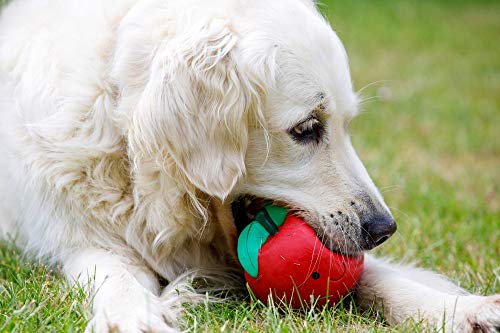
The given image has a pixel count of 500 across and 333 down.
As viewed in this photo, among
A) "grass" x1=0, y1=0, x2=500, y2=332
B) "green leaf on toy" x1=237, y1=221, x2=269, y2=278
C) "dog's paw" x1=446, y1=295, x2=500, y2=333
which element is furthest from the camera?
"green leaf on toy" x1=237, y1=221, x2=269, y2=278

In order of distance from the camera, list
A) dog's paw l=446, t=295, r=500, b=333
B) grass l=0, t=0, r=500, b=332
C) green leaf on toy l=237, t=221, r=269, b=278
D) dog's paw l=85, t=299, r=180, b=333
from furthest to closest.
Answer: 1. green leaf on toy l=237, t=221, r=269, b=278
2. grass l=0, t=0, r=500, b=332
3. dog's paw l=446, t=295, r=500, b=333
4. dog's paw l=85, t=299, r=180, b=333

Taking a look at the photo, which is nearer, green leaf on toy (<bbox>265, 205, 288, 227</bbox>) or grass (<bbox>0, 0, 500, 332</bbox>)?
grass (<bbox>0, 0, 500, 332</bbox>)

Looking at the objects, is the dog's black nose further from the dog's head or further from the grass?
the grass

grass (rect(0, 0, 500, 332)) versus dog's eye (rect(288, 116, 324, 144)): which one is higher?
dog's eye (rect(288, 116, 324, 144))

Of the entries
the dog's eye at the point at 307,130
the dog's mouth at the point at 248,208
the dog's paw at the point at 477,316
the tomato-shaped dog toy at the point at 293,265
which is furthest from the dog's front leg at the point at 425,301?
the dog's eye at the point at 307,130

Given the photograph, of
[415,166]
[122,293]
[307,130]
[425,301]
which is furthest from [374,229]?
[415,166]

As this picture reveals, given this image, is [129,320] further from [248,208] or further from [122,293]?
[248,208]

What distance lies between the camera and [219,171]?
106 inches

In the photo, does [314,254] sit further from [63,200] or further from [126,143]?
[63,200]

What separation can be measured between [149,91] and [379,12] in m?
10.8

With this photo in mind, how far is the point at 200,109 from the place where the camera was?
8.79 feet

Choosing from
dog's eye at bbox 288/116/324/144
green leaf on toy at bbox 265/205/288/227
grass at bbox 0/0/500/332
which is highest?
dog's eye at bbox 288/116/324/144

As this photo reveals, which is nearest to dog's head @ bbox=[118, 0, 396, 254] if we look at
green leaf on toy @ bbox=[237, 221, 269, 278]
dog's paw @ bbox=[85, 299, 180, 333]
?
green leaf on toy @ bbox=[237, 221, 269, 278]

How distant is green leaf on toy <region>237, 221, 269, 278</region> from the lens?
8.98 feet
